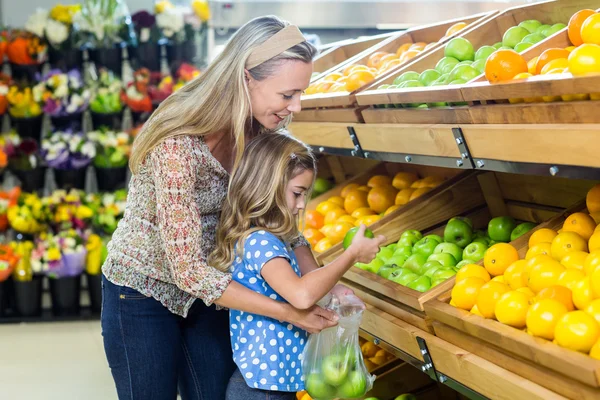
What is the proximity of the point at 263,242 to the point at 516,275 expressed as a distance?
0.64 m

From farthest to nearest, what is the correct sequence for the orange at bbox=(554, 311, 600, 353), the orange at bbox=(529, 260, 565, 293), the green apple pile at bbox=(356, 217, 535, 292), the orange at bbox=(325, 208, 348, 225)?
the orange at bbox=(325, 208, 348, 225) → the green apple pile at bbox=(356, 217, 535, 292) → the orange at bbox=(529, 260, 565, 293) → the orange at bbox=(554, 311, 600, 353)

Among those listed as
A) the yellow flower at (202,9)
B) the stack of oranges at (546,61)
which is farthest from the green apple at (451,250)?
the yellow flower at (202,9)

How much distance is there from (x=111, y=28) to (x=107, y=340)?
386 centimetres

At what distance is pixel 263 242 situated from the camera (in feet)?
6.53

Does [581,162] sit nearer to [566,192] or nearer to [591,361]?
[591,361]

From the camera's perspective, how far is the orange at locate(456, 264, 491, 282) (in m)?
2.01

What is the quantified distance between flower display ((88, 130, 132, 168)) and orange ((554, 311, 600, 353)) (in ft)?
14.5

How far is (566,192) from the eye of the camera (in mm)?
2420

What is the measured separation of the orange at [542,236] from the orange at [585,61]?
1.80ft

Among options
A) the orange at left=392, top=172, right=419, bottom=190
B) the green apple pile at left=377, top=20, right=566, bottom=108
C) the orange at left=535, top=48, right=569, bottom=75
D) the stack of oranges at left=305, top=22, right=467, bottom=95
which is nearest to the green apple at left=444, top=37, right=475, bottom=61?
the green apple pile at left=377, top=20, right=566, bottom=108

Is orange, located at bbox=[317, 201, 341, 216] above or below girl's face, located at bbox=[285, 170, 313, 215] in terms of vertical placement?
below

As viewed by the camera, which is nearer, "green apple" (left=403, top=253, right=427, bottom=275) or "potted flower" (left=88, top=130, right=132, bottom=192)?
"green apple" (left=403, top=253, right=427, bottom=275)

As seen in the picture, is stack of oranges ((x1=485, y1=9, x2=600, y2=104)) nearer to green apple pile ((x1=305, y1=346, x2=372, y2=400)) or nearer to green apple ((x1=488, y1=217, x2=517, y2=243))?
green apple ((x1=488, y1=217, x2=517, y2=243))

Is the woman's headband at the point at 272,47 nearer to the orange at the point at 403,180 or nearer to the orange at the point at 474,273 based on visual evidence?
the orange at the point at 474,273
